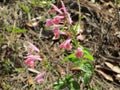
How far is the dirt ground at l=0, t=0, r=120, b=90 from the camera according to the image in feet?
11.9

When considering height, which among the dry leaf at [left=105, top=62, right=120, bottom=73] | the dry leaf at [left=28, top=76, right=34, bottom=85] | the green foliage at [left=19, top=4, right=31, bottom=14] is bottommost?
the dry leaf at [left=28, top=76, right=34, bottom=85]

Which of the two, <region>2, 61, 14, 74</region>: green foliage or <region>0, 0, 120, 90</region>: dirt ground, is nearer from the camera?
<region>0, 0, 120, 90</region>: dirt ground

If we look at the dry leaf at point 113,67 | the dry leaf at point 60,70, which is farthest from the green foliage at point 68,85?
the dry leaf at point 113,67

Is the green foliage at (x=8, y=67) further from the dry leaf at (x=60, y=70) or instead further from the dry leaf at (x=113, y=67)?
the dry leaf at (x=113, y=67)

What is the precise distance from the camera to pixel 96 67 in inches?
144

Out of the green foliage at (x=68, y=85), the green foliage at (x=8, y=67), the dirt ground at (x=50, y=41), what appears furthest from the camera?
the green foliage at (x=8, y=67)

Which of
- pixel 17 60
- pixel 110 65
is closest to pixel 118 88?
pixel 110 65

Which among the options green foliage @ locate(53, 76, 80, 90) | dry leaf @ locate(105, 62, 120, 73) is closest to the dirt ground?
dry leaf @ locate(105, 62, 120, 73)

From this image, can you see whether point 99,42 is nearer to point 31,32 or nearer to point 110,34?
point 110,34

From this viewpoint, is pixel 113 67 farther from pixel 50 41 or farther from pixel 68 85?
pixel 68 85

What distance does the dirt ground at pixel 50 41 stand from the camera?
3639 millimetres

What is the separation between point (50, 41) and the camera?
4016mm

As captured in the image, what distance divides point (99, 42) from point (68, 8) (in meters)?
0.68

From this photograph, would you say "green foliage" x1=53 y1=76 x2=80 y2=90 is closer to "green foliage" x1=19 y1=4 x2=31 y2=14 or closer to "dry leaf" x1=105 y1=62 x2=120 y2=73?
"dry leaf" x1=105 y1=62 x2=120 y2=73
